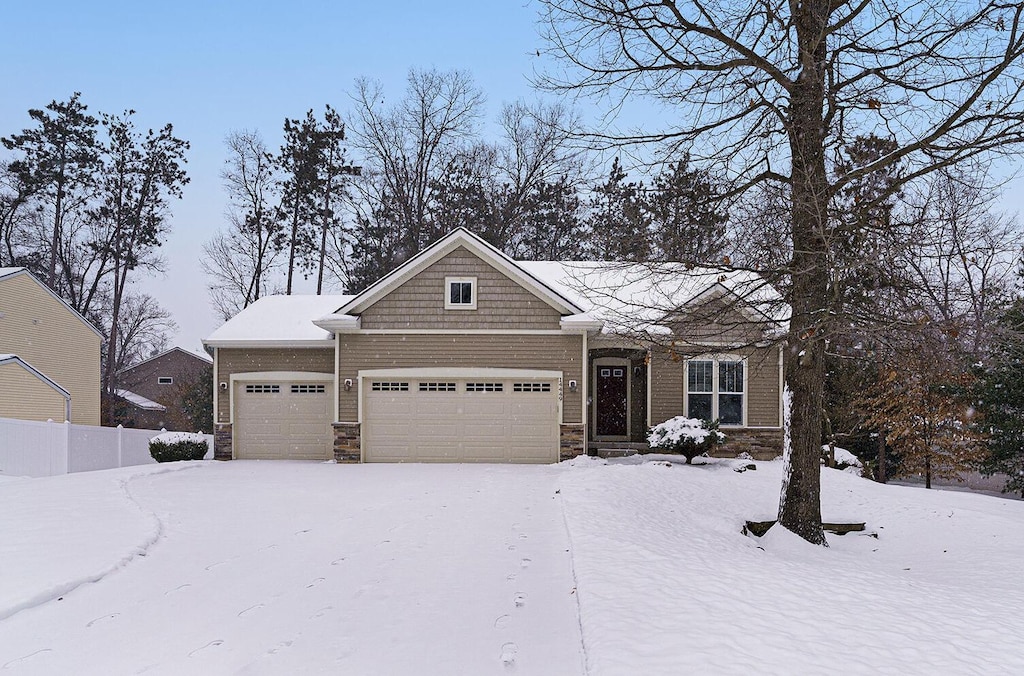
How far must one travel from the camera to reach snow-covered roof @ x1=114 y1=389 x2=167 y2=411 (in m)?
38.8

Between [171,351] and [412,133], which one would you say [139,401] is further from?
[412,133]

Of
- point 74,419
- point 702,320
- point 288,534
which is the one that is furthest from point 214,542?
point 74,419

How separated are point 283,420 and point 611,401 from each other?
8324 millimetres

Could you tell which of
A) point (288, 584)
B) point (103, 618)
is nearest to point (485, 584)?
point (288, 584)

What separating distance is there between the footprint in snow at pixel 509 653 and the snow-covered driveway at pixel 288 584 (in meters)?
0.01

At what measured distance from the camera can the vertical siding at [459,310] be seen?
15.5m

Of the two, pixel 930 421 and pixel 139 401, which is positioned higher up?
pixel 930 421

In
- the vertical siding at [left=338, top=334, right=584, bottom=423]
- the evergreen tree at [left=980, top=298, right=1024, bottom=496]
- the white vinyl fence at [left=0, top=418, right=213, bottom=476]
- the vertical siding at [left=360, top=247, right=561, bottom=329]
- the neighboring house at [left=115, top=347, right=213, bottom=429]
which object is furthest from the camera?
the neighboring house at [left=115, top=347, right=213, bottom=429]

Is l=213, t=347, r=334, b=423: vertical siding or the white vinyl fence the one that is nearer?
the white vinyl fence

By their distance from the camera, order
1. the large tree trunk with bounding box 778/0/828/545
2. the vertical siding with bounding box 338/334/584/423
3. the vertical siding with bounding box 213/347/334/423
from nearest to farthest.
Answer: the large tree trunk with bounding box 778/0/828/545
the vertical siding with bounding box 338/334/584/423
the vertical siding with bounding box 213/347/334/423

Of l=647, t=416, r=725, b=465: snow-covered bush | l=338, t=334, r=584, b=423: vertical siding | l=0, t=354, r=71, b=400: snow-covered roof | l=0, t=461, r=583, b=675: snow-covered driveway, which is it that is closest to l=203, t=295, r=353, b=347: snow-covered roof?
l=338, t=334, r=584, b=423: vertical siding

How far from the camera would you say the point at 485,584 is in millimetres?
6191

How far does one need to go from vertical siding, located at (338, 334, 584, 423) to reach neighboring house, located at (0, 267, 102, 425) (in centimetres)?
1098

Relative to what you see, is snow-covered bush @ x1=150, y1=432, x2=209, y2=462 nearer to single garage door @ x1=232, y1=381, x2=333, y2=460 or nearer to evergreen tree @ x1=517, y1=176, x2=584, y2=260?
single garage door @ x1=232, y1=381, x2=333, y2=460
